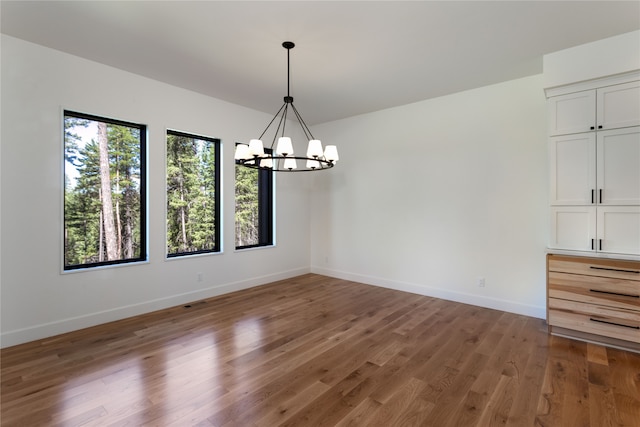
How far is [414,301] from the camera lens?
4.33 m

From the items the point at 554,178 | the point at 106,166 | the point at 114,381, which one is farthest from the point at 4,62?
the point at 554,178

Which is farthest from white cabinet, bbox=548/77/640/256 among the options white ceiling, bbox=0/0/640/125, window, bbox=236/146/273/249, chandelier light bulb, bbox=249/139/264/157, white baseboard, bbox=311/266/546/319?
window, bbox=236/146/273/249

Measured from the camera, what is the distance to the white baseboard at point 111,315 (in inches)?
117

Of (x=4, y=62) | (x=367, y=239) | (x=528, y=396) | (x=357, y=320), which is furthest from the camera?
(x=367, y=239)

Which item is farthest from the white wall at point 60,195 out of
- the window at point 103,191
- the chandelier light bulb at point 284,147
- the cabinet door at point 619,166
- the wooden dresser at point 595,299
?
the cabinet door at point 619,166

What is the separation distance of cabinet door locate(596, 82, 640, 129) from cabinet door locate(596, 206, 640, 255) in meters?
0.83

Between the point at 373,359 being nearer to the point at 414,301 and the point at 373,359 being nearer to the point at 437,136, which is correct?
the point at 414,301

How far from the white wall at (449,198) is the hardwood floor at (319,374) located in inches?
28.1

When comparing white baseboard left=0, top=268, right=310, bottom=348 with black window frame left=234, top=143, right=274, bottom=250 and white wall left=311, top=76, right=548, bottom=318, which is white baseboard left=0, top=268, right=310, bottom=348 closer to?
black window frame left=234, top=143, right=274, bottom=250

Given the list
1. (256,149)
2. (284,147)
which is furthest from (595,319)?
(256,149)

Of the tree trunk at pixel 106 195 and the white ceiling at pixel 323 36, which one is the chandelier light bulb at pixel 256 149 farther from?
the tree trunk at pixel 106 195

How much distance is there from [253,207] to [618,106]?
15.9 ft

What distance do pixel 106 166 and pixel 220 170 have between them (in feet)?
4.88

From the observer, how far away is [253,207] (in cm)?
532
